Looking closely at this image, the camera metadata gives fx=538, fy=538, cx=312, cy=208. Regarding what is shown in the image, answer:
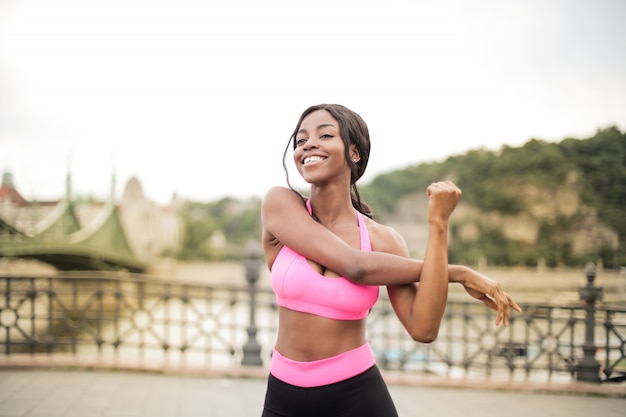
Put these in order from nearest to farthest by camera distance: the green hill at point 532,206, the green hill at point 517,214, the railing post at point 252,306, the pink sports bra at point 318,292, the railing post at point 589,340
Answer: the pink sports bra at point 318,292, the railing post at point 589,340, the railing post at point 252,306, the green hill at point 532,206, the green hill at point 517,214

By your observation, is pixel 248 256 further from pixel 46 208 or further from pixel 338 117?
pixel 46 208

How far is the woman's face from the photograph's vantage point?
1609mm

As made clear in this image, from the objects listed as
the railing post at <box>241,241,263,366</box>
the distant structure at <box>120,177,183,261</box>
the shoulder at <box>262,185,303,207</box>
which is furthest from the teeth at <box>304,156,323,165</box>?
the distant structure at <box>120,177,183,261</box>

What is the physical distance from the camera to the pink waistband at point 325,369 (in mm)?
1542

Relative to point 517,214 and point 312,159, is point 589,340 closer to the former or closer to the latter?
point 312,159

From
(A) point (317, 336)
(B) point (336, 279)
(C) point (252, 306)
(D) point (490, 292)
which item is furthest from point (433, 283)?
(C) point (252, 306)

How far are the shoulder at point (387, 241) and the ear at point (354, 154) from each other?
221 mm

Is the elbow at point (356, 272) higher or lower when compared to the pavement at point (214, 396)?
higher

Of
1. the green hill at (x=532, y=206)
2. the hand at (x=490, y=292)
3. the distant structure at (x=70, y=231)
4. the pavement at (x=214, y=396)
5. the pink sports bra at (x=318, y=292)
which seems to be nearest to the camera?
the hand at (x=490, y=292)

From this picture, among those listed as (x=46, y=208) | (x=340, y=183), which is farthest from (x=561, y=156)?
(x=340, y=183)

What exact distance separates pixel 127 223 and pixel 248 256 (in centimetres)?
3326

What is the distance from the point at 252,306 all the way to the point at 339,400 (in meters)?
5.47

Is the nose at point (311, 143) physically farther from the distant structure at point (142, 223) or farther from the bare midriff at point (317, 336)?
the distant structure at point (142, 223)

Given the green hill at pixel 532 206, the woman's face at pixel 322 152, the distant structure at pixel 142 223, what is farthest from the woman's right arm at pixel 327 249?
the green hill at pixel 532 206
